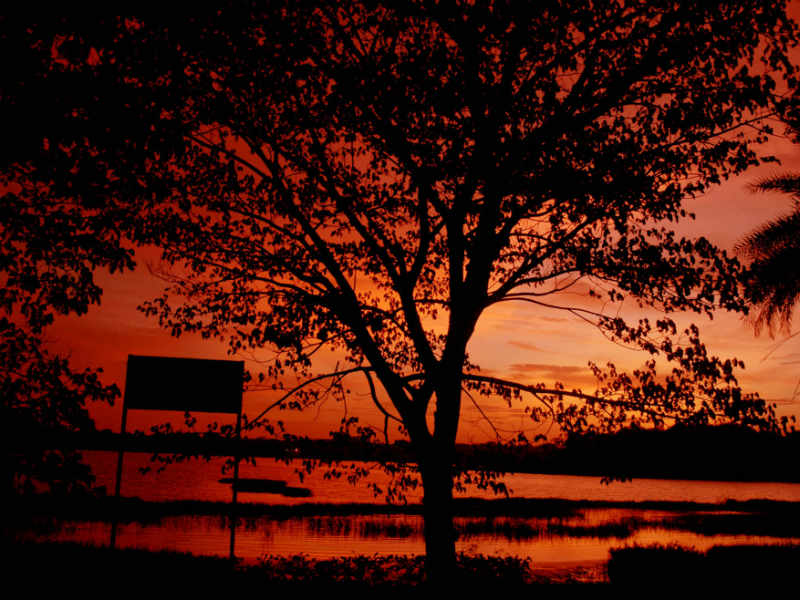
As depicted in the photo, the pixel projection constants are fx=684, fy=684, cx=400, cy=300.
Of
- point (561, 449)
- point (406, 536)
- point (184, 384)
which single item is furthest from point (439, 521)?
point (406, 536)

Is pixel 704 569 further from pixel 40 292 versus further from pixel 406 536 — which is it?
pixel 406 536

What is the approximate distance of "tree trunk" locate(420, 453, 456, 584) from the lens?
486 inches

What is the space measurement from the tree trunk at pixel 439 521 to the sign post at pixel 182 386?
13.2 feet

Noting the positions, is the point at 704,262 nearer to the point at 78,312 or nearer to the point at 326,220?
the point at 326,220

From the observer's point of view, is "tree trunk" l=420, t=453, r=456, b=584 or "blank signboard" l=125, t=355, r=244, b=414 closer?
"tree trunk" l=420, t=453, r=456, b=584

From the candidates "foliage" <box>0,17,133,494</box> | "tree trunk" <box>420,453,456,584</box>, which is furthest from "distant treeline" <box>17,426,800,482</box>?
"foliage" <box>0,17,133,494</box>

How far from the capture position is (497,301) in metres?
13.8

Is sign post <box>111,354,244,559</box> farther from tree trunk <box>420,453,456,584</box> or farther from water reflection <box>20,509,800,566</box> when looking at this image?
water reflection <box>20,509,800,566</box>

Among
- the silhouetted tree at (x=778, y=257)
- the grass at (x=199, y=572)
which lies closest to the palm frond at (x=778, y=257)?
the silhouetted tree at (x=778, y=257)

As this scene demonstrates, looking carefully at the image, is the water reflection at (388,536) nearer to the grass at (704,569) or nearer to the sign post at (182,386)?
the sign post at (182,386)

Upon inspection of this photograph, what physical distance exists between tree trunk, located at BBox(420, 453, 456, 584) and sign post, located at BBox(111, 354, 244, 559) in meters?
4.03

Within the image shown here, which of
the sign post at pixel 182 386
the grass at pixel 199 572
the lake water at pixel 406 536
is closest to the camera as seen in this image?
the grass at pixel 199 572

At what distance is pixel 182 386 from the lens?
1457 cm

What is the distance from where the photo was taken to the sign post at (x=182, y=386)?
14031mm
